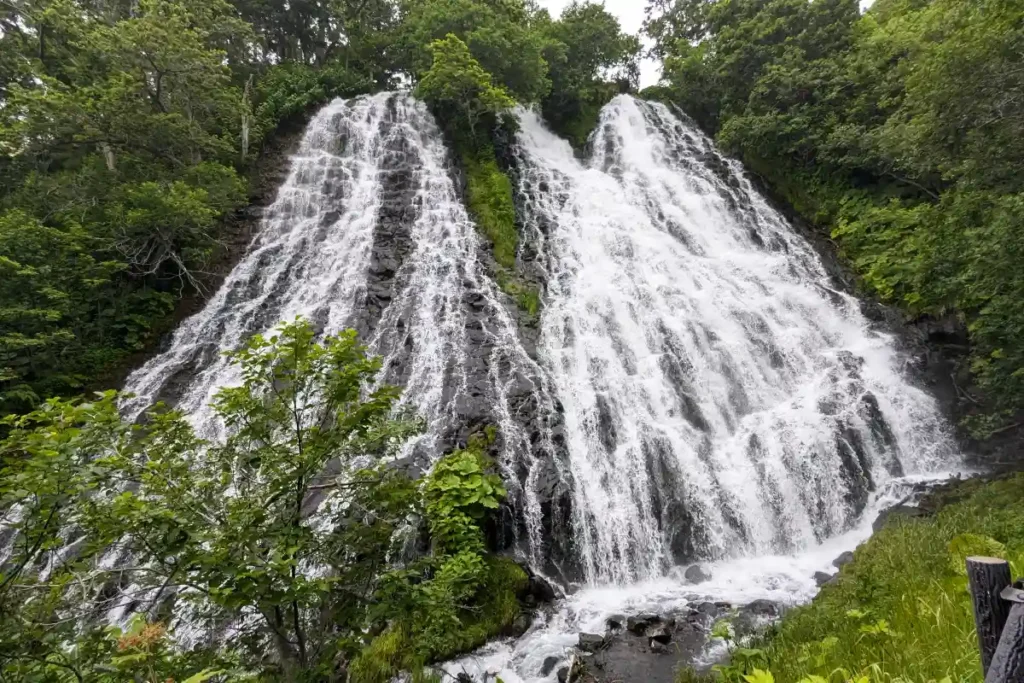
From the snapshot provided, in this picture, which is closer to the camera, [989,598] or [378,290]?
[989,598]

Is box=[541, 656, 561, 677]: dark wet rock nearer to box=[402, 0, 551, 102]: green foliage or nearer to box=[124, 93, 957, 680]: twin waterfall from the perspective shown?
box=[124, 93, 957, 680]: twin waterfall

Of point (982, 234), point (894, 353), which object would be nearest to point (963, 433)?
point (894, 353)

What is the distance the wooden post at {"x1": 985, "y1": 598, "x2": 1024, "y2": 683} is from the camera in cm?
162

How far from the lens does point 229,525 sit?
298cm

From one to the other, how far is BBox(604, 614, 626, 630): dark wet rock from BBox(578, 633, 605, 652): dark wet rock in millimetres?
281

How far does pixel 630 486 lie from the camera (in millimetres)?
8734

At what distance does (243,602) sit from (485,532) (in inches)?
198

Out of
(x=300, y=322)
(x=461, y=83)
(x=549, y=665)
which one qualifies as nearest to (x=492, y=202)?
(x=461, y=83)

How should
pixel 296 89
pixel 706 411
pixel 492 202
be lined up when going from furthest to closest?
1. pixel 296 89
2. pixel 492 202
3. pixel 706 411

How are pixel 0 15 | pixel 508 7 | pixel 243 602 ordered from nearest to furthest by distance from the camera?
1. pixel 243 602
2. pixel 0 15
3. pixel 508 7

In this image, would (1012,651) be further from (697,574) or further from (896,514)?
(896,514)

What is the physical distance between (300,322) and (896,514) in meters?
8.90

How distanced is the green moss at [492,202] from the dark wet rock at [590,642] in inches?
385

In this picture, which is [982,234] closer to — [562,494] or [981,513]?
[981,513]
